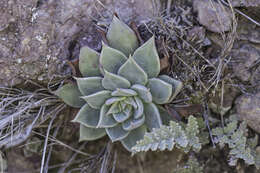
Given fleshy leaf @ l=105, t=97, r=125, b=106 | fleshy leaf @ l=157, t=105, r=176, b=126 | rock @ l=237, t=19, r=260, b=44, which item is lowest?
fleshy leaf @ l=157, t=105, r=176, b=126

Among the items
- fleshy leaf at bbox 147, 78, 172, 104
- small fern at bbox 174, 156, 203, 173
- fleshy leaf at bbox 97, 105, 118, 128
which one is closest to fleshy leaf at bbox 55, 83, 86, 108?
fleshy leaf at bbox 97, 105, 118, 128

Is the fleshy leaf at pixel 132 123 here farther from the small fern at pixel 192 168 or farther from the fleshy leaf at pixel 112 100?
the small fern at pixel 192 168

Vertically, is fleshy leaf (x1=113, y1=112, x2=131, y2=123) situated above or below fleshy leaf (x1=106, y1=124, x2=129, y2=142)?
above

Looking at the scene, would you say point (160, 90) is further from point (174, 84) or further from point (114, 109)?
point (114, 109)

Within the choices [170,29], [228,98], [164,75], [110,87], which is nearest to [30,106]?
[110,87]

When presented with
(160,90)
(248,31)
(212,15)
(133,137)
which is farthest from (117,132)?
(248,31)

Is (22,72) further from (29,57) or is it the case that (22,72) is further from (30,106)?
(30,106)

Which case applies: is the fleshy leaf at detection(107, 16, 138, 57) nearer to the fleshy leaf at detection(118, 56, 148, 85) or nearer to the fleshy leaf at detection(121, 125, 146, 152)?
the fleshy leaf at detection(118, 56, 148, 85)
